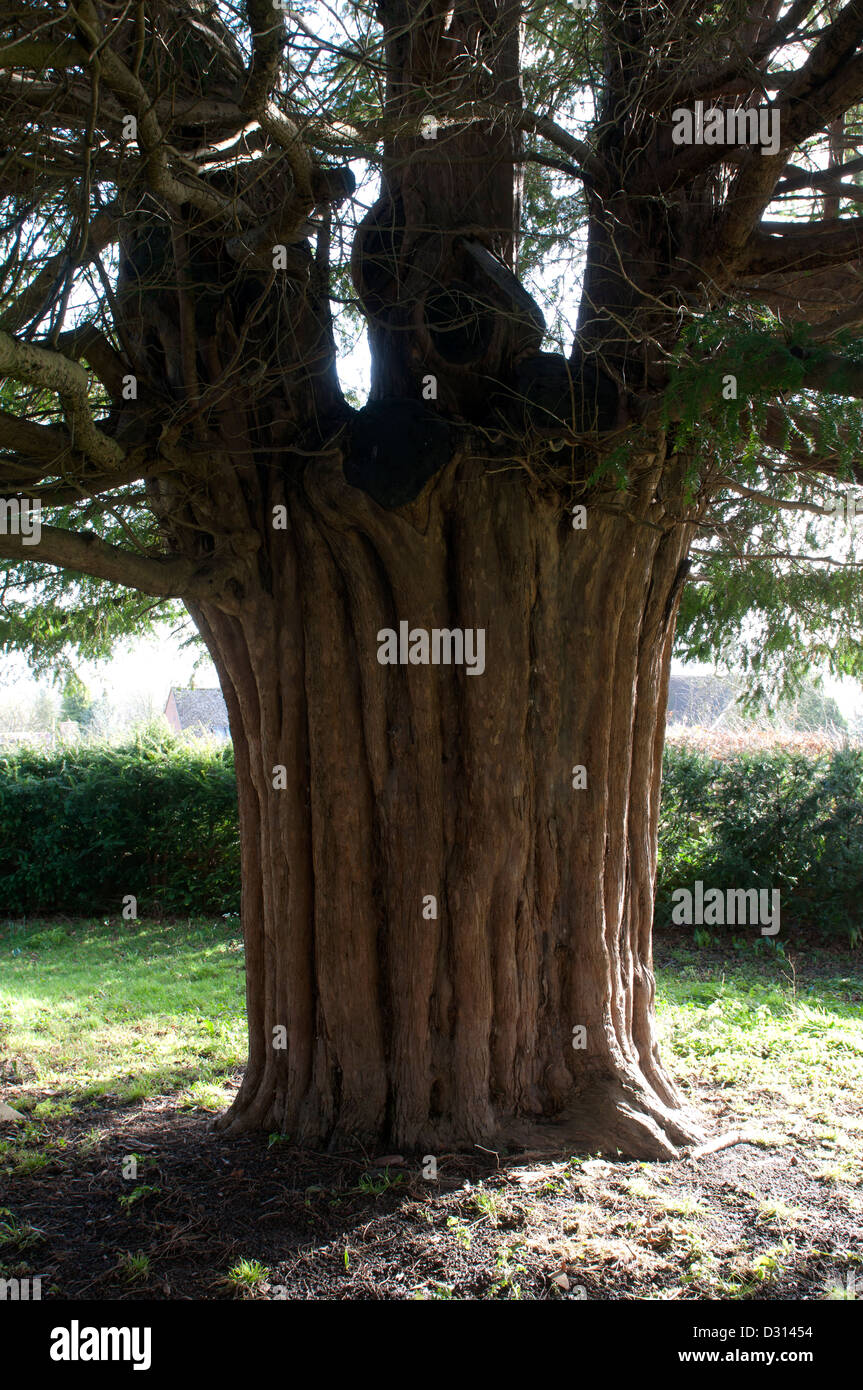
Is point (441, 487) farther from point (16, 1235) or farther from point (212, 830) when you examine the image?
point (212, 830)

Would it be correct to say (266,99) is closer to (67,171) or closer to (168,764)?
(67,171)

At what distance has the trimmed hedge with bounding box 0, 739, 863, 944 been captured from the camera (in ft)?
32.7

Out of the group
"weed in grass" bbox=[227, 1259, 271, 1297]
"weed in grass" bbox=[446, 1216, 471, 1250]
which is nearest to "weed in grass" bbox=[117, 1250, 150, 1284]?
"weed in grass" bbox=[227, 1259, 271, 1297]

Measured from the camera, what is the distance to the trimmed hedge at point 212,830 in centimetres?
995

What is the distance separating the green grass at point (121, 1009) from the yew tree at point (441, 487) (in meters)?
1.48

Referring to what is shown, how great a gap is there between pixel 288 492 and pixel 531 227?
2357 millimetres

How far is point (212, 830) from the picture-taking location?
11828mm

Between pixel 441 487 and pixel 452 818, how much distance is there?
54.5 inches

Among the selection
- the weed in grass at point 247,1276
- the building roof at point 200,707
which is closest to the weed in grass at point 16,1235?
the weed in grass at point 247,1276

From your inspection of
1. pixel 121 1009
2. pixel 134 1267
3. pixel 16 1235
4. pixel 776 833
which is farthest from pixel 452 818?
pixel 776 833

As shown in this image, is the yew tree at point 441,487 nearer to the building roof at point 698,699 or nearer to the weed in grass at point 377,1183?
the weed in grass at point 377,1183

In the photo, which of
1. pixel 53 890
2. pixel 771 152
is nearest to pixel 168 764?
pixel 53 890

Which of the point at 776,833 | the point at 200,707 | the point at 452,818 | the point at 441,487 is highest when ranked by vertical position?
the point at 441,487

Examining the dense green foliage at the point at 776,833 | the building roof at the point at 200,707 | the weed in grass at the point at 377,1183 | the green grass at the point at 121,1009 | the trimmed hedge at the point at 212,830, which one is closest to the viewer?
the weed in grass at the point at 377,1183
